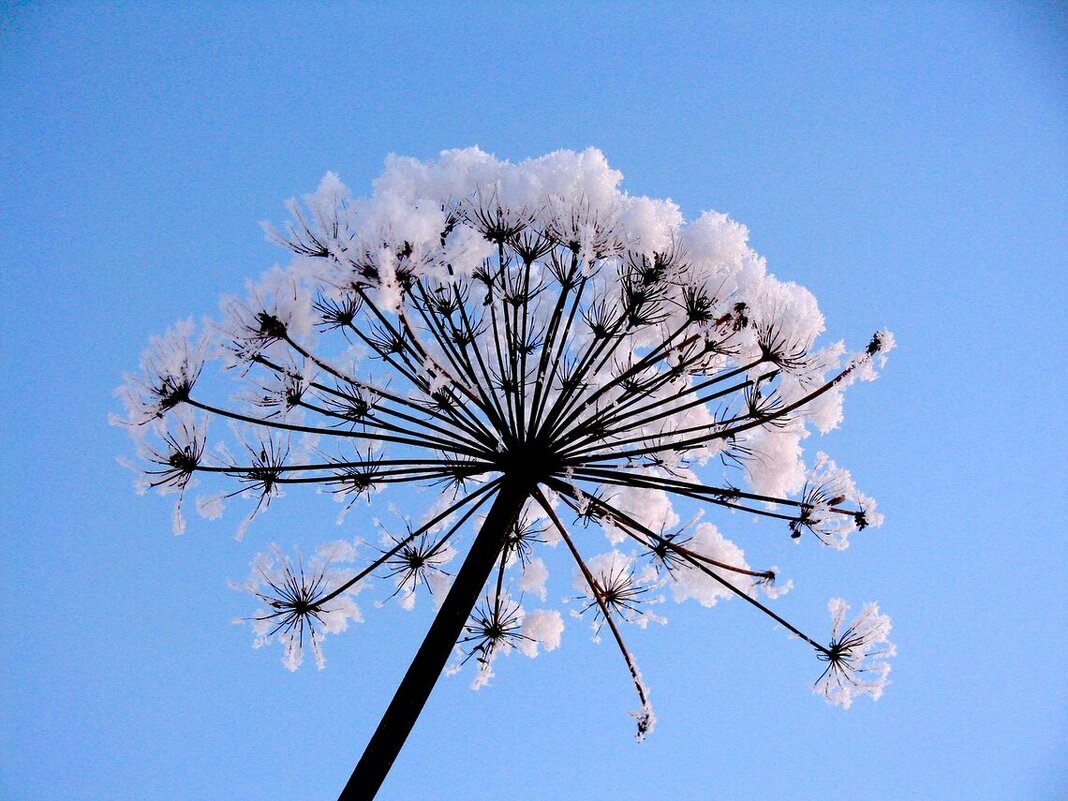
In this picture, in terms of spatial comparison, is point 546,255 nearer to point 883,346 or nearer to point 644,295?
point 644,295

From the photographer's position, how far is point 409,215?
5.55 meters

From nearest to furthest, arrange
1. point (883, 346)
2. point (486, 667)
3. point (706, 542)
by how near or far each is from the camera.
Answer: point (883, 346), point (706, 542), point (486, 667)

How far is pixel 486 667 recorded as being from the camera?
7.85m

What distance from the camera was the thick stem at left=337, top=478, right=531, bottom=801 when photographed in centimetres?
484

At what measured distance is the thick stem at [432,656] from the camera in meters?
4.84

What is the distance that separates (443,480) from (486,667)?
2394 millimetres

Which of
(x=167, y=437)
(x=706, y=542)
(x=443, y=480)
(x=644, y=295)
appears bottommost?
(x=167, y=437)

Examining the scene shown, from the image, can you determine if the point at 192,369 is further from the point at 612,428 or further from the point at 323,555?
the point at 612,428

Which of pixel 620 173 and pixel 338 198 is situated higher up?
pixel 620 173

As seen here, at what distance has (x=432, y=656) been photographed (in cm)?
531

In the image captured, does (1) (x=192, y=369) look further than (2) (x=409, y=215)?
Yes

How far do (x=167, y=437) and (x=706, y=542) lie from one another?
5.16 m

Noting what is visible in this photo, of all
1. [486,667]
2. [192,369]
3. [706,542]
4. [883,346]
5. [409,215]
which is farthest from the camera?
[486,667]

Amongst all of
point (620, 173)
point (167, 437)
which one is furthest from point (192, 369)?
point (620, 173)
